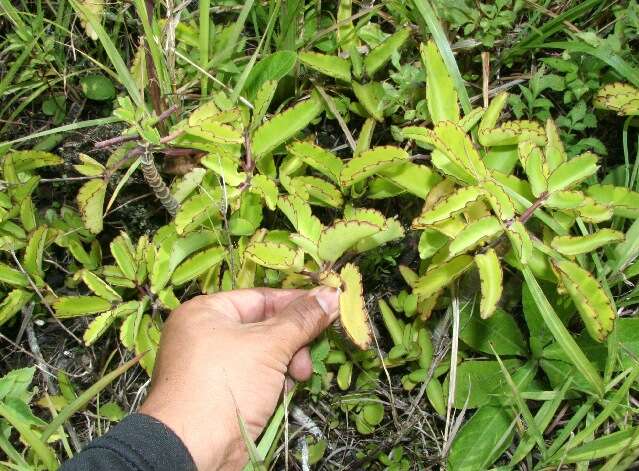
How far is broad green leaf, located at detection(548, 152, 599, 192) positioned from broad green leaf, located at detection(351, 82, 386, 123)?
471 mm

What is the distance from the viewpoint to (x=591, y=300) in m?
1.16

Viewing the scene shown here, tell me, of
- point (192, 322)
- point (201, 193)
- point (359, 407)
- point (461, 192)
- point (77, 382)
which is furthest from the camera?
point (77, 382)

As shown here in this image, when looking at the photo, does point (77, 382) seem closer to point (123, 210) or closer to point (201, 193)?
point (123, 210)

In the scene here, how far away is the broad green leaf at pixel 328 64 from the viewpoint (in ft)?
4.89

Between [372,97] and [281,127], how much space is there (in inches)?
10.7

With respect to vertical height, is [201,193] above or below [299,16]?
below

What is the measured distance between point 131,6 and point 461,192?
1188 millimetres

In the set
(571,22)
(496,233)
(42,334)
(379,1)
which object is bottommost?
(42,334)

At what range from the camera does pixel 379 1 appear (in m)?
1.69

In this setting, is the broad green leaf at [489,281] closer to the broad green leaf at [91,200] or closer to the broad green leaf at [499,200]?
the broad green leaf at [499,200]

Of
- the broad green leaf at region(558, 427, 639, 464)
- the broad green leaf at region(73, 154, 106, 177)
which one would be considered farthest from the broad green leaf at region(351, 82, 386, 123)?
the broad green leaf at region(558, 427, 639, 464)

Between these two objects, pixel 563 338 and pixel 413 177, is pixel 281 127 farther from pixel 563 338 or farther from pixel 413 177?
pixel 563 338

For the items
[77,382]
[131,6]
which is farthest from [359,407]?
[131,6]

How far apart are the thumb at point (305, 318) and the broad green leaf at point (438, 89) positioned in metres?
0.44
